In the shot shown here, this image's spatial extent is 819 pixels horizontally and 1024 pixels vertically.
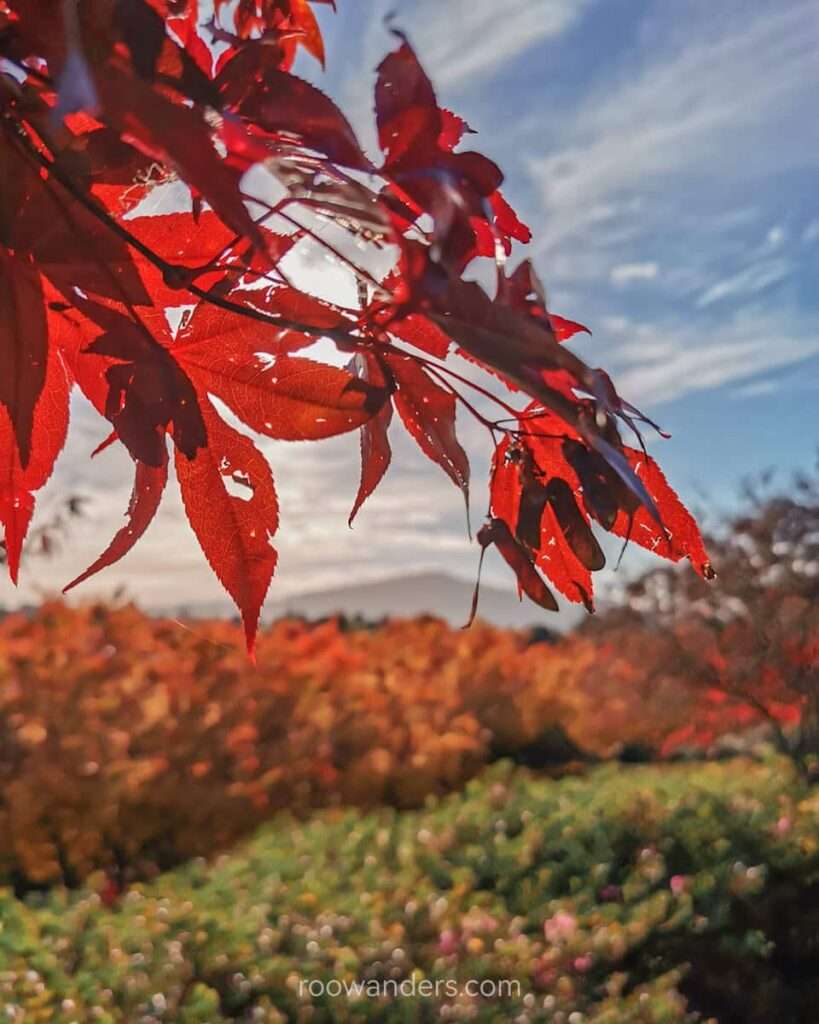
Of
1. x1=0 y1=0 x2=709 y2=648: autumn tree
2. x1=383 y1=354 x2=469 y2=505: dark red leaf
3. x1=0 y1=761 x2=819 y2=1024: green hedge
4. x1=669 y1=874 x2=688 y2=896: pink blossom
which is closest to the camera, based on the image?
x1=0 y1=0 x2=709 y2=648: autumn tree

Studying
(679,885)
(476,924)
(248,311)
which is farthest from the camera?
(679,885)

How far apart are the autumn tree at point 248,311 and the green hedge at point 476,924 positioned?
69.3 inches

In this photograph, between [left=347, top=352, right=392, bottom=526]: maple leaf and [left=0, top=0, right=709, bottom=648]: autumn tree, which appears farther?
[left=347, top=352, right=392, bottom=526]: maple leaf

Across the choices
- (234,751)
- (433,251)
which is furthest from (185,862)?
(433,251)

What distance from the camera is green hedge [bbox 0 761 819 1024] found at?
2.20 metres

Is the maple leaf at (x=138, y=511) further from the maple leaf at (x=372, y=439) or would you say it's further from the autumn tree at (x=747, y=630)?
the autumn tree at (x=747, y=630)

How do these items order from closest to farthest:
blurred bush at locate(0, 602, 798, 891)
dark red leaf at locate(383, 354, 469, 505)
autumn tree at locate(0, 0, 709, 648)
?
1. autumn tree at locate(0, 0, 709, 648)
2. dark red leaf at locate(383, 354, 469, 505)
3. blurred bush at locate(0, 602, 798, 891)

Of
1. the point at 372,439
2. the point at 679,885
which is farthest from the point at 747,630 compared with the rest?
the point at 372,439

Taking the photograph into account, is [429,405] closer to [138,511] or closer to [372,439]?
[372,439]

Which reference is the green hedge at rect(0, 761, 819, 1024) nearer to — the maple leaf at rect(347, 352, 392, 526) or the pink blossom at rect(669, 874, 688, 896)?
the pink blossom at rect(669, 874, 688, 896)

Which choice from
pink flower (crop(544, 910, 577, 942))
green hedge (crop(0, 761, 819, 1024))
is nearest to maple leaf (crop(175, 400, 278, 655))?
green hedge (crop(0, 761, 819, 1024))

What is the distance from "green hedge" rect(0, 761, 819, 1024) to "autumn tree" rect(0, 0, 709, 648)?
1.76 meters

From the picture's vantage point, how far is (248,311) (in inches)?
21.1

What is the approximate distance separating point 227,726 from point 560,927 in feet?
5.83
